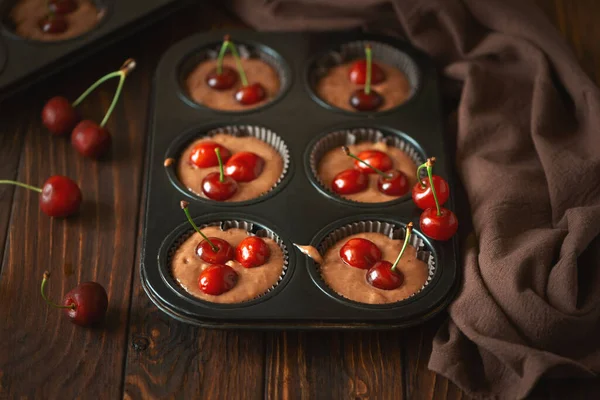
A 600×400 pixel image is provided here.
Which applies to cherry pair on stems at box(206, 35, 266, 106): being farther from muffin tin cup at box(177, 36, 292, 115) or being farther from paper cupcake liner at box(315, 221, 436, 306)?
paper cupcake liner at box(315, 221, 436, 306)

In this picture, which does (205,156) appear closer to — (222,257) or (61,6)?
(222,257)

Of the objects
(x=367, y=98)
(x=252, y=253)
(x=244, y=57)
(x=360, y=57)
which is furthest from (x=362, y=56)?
(x=252, y=253)

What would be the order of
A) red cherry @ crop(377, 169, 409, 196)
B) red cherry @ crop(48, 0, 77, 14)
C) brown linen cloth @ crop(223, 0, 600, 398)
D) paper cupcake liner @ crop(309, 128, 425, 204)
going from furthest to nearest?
red cherry @ crop(48, 0, 77, 14) → paper cupcake liner @ crop(309, 128, 425, 204) → red cherry @ crop(377, 169, 409, 196) → brown linen cloth @ crop(223, 0, 600, 398)

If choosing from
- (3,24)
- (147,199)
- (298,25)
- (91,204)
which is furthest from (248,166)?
(3,24)

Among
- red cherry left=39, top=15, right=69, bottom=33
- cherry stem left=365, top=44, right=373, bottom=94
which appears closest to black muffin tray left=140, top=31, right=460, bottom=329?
cherry stem left=365, top=44, right=373, bottom=94

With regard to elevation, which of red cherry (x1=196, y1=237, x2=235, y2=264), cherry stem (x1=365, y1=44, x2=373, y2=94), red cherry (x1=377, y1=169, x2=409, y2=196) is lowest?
red cherry (x1=196, y1=237, x2=235, y2=264)

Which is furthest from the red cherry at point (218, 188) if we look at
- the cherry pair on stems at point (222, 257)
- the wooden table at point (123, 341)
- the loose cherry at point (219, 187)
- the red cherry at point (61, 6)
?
the red cherry at point (61, 6)
